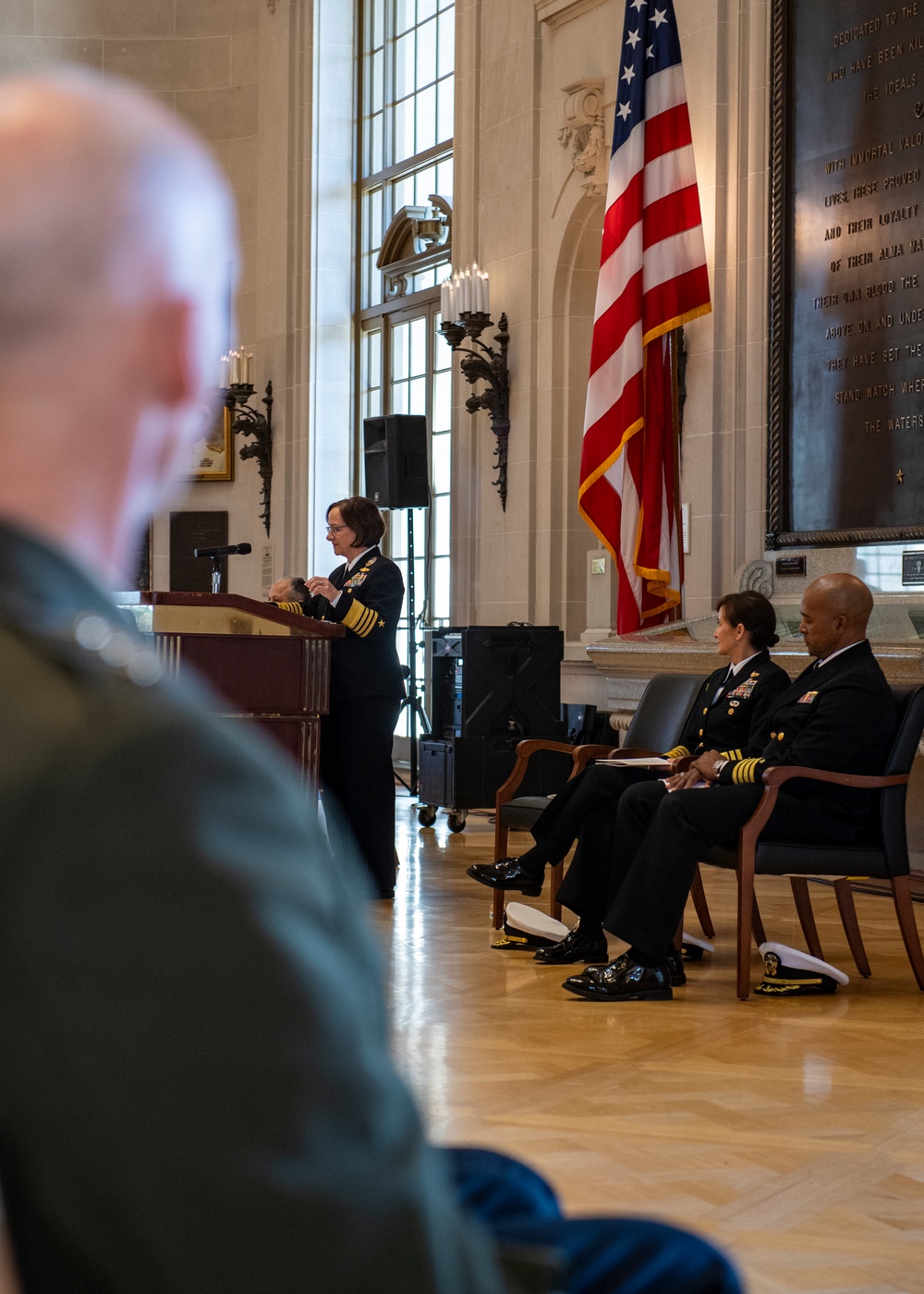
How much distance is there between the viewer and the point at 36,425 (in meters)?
0.61

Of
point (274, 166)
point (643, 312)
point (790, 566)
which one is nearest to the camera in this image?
point (790, 566)

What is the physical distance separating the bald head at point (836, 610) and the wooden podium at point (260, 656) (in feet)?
5.26

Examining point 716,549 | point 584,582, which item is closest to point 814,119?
point 716,549

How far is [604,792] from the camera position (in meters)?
4.62

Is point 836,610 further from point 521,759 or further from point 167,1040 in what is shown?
point 167,1040

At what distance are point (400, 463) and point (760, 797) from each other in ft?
16.9

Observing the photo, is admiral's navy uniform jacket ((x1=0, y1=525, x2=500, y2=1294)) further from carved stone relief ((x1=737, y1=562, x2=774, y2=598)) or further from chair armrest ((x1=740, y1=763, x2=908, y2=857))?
carved stone relief ((x1=737, y1=562, x2=774, y2=598))

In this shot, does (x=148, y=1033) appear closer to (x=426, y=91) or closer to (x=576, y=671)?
(x=576, y=671)

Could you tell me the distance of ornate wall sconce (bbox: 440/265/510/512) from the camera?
9.01m

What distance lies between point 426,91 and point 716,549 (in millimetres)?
5648

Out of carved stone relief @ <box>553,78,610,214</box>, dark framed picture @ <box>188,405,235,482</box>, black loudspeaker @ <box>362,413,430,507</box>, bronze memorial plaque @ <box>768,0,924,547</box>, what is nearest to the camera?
bronze memorial plaque @ <box>768,0,924,547</box>

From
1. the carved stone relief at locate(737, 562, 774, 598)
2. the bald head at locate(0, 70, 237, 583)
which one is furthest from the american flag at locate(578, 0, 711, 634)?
the bald head at locate(0, 70, 237, 583)

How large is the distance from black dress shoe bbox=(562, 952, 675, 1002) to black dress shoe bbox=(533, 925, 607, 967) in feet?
1.36

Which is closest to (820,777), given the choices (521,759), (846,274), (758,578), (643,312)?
(521,759)
